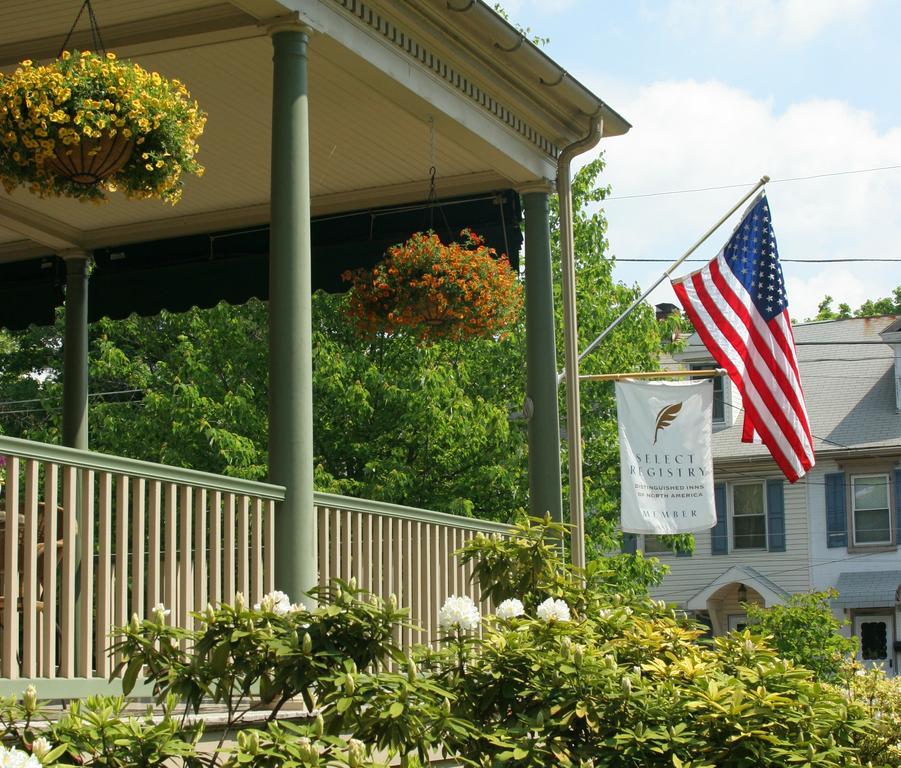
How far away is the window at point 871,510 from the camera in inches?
1282

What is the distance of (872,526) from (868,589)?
163 centimetres

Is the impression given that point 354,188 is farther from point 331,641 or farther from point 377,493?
point 377,493

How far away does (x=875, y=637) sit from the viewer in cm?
3219

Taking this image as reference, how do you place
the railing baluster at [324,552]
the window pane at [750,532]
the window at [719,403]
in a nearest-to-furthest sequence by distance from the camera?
1. the railing baluster at [324,552]
2. the window pane at [750,532]
3. the window at [719,403]

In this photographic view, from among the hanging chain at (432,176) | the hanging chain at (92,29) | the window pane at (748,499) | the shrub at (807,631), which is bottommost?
the shrub at (807,631)

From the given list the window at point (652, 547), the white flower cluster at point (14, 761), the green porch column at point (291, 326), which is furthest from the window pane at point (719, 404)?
the white flower cluster at point (14, 761)

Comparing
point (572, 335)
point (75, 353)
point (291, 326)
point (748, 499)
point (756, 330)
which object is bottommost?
point (748, 499)

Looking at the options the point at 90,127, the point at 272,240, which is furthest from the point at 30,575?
the point at 272,240

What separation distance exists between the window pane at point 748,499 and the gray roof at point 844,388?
3.30 feet

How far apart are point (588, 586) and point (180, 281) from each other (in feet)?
19.6

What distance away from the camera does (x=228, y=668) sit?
16.4 feet

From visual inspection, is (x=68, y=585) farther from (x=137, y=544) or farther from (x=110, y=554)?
(x=110, y=554)

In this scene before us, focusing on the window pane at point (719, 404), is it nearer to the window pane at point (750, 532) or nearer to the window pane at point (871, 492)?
the window pane at point (750, 532)

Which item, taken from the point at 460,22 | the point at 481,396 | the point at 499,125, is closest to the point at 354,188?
the point at 499,125
